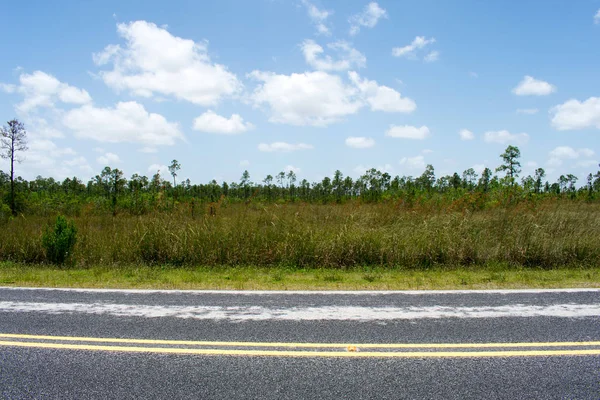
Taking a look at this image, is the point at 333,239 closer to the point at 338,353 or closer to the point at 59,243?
the point at 338,353

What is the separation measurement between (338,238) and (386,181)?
1901 inches

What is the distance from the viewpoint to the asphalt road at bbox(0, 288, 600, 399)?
3420 millimetres

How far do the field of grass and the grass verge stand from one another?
0.51 meters

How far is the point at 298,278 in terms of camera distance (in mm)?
8516

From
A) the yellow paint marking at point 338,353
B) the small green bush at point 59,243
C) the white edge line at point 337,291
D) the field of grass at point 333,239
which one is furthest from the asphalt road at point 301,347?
the small green bush at point 59,243

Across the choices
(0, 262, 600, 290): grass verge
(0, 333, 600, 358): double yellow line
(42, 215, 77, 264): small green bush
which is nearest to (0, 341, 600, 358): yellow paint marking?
(0, 333, 600, 358): double yellow line

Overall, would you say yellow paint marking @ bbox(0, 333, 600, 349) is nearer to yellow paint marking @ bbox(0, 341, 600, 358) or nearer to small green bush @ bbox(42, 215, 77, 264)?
yellow paint marking @ bbox(0, 341, 600, 358)

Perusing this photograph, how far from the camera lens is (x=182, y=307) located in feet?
19.5

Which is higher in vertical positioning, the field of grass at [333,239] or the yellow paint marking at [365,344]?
the field of grass at [333,239]

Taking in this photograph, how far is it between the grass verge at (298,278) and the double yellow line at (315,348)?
2.90 metres

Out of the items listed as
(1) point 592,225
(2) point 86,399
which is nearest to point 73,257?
(2) point 86,399

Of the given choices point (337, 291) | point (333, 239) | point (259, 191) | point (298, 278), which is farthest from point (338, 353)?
point (259, 191)

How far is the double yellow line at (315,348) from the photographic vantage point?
4117 millimetres

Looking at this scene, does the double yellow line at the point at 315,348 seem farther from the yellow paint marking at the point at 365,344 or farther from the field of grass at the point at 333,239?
the field of grass at the point at 333,239
